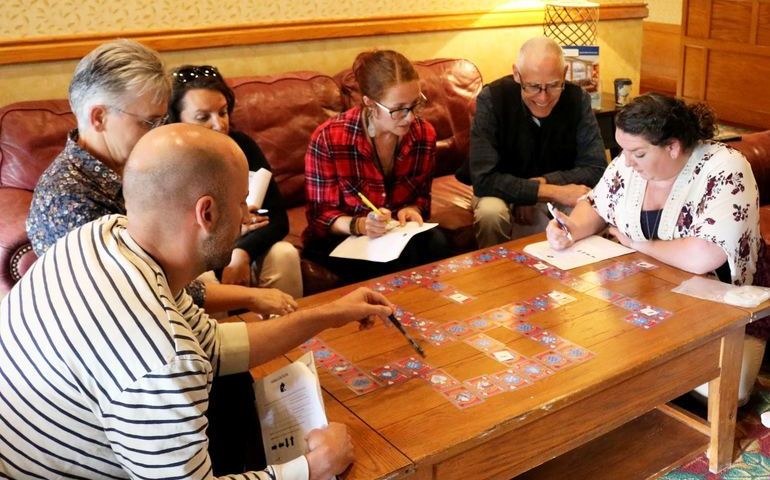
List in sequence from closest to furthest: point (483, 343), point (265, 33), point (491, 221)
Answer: point (483, 343), point (491, 221), point (265, 33)

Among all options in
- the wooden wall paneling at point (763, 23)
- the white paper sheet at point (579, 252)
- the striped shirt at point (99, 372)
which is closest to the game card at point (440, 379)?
the striped shirt at point (99, 372)

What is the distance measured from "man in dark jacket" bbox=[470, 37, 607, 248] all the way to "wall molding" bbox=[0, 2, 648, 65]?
92 centimetres

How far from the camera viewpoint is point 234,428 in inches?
62.4

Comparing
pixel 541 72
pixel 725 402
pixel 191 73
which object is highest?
pixel 191 73

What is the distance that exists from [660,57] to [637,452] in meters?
6.26

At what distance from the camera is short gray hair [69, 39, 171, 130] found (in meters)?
1.88

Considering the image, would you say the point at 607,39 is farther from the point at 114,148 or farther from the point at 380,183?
the point at 114,148

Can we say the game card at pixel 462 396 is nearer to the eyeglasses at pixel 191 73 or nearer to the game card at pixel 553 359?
the game card at pixel 553 359

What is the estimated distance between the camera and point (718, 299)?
6.91 ft

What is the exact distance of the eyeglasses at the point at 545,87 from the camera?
117 inches

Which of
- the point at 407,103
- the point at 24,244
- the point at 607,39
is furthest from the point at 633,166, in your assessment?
the point at 607,39

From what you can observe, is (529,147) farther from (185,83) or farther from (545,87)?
(185,83)

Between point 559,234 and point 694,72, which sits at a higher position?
point 559,234

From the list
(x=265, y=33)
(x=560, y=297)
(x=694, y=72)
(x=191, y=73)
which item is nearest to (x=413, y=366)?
(x=560, y=297)
